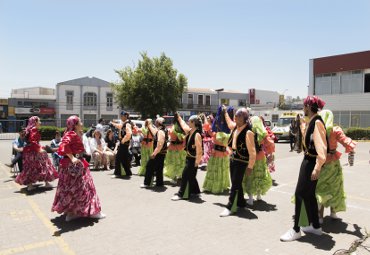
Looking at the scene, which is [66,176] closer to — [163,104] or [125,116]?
[125,116]

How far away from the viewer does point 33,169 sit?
762 cm

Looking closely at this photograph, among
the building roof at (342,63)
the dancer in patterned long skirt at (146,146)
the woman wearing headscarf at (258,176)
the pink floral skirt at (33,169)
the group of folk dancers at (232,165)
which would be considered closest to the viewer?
the group of folk dancers at (232,165)

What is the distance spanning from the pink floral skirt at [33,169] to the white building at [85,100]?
129ft

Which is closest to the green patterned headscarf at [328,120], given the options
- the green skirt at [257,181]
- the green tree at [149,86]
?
the green skirt at [257,181]

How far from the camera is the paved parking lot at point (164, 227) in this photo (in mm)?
4363

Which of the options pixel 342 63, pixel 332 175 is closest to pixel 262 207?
pixel 332 175

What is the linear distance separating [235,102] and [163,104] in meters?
27.2

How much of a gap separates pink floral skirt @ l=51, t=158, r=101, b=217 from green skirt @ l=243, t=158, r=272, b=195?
286 cm

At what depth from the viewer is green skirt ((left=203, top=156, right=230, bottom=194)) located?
7.30m

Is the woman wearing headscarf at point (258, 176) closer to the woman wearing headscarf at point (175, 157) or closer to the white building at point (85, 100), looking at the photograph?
the woman wearing headscarf at point (175, 157)

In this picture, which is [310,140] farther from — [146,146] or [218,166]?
[146,146]

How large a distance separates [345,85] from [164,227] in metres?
33.2

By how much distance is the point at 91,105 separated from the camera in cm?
4912

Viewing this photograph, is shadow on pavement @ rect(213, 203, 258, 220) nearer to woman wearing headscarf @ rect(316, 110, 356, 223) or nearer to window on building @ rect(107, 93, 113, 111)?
woman wearing headscarf @ rect(316, 110, 356, 223)
